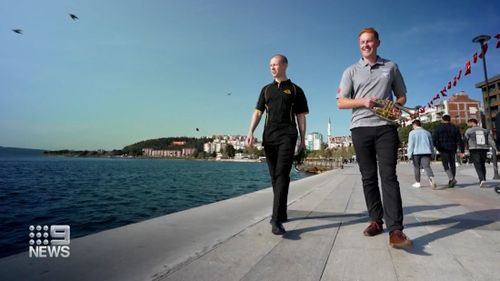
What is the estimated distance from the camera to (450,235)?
270 cm

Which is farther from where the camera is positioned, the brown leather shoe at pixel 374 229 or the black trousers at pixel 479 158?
the black trousers at pixel 479 158

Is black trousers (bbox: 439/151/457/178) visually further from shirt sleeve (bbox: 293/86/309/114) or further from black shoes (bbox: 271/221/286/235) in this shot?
black shoes (bbox: 271/221/286/235)

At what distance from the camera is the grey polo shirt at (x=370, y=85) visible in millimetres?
2867

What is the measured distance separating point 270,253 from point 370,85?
6.37ft

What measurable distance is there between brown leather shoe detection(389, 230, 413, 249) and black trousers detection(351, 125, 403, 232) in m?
0.07

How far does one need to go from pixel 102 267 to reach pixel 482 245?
2954 mm

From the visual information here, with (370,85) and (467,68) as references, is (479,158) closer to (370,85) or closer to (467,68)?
(467,68)

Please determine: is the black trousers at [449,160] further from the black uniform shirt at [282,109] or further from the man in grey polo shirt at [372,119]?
the black uniform shirt at [282,109]

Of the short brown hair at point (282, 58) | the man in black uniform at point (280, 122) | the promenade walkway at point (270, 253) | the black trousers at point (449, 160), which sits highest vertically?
the short brown hair at point (282, 58)

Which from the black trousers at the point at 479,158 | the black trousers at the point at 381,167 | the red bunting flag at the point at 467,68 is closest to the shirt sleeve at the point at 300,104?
the black trousers at the point at 381,167

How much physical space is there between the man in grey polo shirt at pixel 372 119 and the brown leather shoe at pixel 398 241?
314mm

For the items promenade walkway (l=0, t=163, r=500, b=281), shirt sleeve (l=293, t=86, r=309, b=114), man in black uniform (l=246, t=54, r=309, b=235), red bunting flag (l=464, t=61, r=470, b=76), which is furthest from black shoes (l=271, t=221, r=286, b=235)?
red bunting flag (l=464, t=61, r=470, b=76)

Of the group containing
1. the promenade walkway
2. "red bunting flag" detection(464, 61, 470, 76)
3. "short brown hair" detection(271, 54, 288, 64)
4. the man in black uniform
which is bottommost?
the promenade walkway

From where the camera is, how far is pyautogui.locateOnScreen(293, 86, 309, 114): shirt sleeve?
328 centimetres
